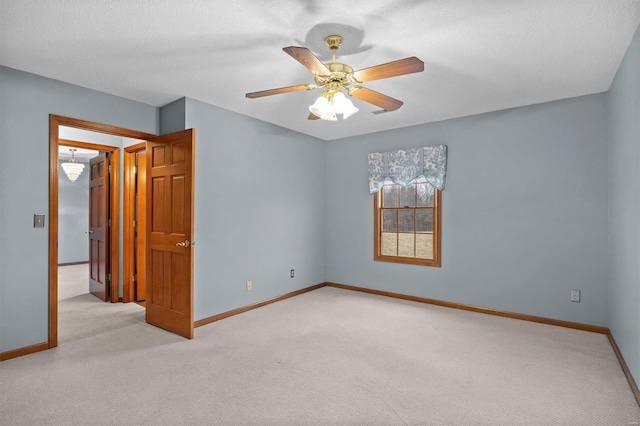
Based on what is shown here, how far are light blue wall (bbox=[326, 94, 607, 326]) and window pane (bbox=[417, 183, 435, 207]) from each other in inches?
8.9

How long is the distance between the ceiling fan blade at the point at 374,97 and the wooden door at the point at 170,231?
68.5 inches

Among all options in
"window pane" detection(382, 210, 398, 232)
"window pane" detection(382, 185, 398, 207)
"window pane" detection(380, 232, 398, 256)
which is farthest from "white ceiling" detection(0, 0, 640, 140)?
"window pane" detection(380, 232, 398, 256)

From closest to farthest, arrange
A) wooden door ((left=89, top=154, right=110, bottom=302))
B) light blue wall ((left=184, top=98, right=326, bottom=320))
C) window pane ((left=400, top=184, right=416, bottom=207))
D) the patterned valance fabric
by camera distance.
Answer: light blue wall ((left=184, top=98, right=326, bottom=320)) < the patterned valance fabric < wooden door ((left=89, top=154, right=110, bottom=302)) < window pane ((left=400, top=184, right=416, bottom=207))

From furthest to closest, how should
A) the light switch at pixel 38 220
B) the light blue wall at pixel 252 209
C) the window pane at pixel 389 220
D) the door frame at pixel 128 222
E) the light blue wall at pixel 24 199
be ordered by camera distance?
the window pane at pixel 389 220 < the door frame at pixel 128 222 < the light blue wall at pixel 252 209 < the light switch at pixel 38 220 < the light blue wall at pixel 24 199

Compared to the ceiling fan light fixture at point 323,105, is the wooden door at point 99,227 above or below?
below

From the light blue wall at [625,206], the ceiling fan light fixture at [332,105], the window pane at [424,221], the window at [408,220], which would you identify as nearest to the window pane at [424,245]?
the window at [408,220]

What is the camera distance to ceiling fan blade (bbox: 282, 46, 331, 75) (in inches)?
77.1

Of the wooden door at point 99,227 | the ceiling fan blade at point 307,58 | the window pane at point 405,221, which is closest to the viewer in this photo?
the ceiling fan blade at point 307,58

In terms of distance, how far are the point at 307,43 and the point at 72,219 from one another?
839 cm

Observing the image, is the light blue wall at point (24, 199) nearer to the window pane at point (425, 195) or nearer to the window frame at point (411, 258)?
the window frame at point (411, 258)

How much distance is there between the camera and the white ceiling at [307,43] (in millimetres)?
2105

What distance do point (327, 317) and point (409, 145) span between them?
271 cm

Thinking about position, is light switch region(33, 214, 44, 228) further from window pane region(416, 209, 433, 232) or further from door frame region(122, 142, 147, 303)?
window pane region(416, 209, 433, 232)

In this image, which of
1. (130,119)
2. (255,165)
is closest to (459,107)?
(255,165)
